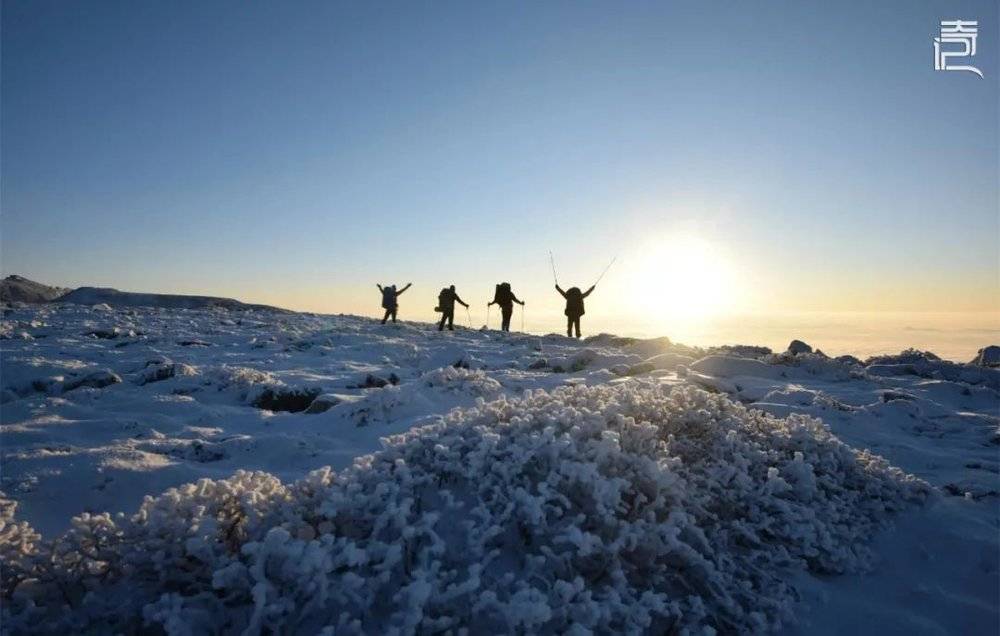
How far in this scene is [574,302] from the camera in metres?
20.4

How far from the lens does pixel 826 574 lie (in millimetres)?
3199

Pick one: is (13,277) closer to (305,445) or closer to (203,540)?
(305,445)

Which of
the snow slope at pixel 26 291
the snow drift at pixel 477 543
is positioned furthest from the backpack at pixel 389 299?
the snow slope at pixel 26 291

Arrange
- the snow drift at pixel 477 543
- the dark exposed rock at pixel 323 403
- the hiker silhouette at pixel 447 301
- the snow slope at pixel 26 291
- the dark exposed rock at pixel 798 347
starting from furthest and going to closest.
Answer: the snow slope at pixel 26 291 → the hiker silhouette at pixel 447 301 → the dark exposed rock at pixel 798 347 → the dark exposed rock at pixel 323 403 → the snow drift at pixel 477 543

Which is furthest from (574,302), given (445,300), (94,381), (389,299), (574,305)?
(94,381)

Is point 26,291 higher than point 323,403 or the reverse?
higher

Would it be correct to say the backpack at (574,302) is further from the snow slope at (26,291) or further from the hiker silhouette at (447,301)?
the snow slope at (26,291)

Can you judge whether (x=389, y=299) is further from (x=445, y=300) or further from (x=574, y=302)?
(x=574, y=302)

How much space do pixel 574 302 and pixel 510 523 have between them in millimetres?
18086

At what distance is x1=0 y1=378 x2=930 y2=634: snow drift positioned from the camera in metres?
2.13

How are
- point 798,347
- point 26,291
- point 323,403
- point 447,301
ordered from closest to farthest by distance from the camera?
1. point 323,403
2. point 798,347
3. point 447,301
4. point 26,291

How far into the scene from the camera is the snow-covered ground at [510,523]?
7.16ft

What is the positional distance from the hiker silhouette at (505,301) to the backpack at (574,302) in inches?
87.4

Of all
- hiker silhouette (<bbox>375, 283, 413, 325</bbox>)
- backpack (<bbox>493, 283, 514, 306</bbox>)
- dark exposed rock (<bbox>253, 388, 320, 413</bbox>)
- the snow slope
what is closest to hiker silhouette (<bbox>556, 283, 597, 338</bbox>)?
backpack (<bbox>493, 283, 514, 306</bbox>)
